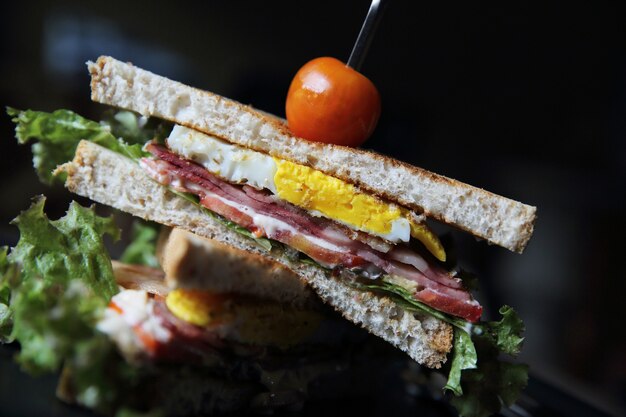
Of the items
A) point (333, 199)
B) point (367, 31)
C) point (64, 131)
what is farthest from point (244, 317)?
point (64, 131)

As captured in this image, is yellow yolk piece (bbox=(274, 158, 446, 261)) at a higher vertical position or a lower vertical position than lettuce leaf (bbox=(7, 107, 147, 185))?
higher

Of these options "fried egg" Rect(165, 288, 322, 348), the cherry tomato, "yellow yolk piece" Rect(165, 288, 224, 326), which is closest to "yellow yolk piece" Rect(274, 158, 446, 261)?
the cherry tomato

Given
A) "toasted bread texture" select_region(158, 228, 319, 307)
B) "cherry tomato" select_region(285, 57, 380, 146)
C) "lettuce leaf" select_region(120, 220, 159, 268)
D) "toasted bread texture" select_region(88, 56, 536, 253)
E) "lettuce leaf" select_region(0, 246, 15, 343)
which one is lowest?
"lettuce leaf" select_region(120, 220, 159, 268)

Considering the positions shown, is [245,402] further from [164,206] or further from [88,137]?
[88,137]

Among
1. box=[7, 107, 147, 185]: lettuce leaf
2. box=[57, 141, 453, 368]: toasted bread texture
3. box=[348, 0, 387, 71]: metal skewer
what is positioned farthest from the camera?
box=[7, 107, 147, 185]: lettuce leaf

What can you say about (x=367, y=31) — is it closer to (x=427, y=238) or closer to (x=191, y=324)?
(x=427, y=238)

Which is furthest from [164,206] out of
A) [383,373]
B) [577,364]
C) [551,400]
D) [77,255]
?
[577,364]

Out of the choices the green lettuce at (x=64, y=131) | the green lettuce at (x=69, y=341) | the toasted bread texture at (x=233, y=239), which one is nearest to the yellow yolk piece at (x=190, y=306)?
the green lettuce at (x=69, y=341)

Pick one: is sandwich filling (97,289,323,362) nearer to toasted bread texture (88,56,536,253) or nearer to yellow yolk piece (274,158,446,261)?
yellow yolk piece (274,158,446,261)
